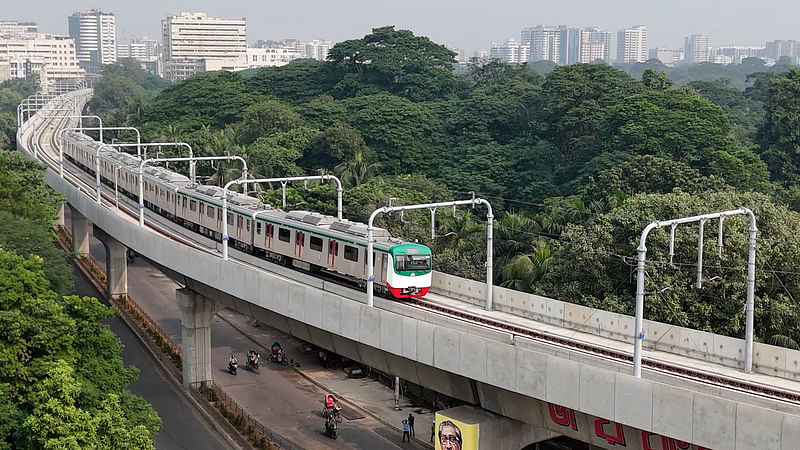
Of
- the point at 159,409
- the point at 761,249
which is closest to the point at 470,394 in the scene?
the point at 761,249

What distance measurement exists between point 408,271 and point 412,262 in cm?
31

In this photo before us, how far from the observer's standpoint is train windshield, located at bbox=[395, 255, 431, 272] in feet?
96.2

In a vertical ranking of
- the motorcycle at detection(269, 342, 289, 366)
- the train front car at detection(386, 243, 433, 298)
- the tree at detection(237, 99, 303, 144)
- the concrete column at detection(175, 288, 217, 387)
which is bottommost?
the motorcycle at detection(269, 342, 289, 366)

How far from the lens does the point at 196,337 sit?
40.5m

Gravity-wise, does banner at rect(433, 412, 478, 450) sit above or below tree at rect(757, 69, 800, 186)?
below

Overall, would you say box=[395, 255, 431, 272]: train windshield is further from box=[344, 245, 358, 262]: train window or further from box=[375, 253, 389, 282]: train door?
box=[344, 245, 358, 262]: train window

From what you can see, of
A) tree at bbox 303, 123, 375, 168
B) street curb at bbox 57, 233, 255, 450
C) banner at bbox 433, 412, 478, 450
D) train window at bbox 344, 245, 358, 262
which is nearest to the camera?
banner at bbox 433, 412, 478, 450

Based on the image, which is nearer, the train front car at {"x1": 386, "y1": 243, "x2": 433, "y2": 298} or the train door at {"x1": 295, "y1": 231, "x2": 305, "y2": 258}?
the train front car at {"x1": 386, "y1": 243, "x2": 433, "y2": 298}

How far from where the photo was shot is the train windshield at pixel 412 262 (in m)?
29.3

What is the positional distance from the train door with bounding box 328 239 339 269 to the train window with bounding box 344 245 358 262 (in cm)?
57

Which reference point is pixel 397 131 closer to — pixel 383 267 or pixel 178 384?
pixel 178 384

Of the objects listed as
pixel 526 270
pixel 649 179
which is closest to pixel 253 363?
pixel 526 270

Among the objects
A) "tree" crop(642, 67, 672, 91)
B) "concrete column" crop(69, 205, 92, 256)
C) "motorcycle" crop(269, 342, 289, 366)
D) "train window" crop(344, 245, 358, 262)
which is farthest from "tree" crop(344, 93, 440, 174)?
"train window" crop(344, 245, 358, 262)

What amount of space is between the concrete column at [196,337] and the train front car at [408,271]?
13147 mm
